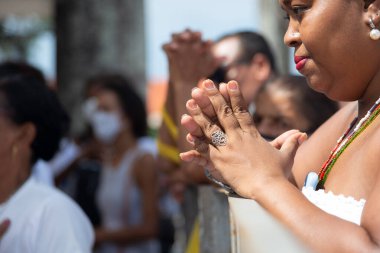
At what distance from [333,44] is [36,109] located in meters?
1.79

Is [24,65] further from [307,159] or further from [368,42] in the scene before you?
[368,42]

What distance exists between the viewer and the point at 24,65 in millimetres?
4453

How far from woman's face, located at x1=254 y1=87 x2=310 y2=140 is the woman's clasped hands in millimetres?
1866

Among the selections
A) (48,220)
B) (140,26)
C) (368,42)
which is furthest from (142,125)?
(368,42)

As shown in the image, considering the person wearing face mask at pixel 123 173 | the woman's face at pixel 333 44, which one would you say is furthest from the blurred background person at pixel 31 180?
the person wearing face mask at pixel 123 173

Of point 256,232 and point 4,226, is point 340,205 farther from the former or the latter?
point 4,226

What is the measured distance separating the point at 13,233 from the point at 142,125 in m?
3.13

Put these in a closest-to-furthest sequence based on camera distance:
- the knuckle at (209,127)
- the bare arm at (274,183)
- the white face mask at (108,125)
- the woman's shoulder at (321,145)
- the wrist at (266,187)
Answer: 1. the bare arm at (274,183)
2. the wrist at (266,187)
3. the knuckle at (209,127)
4. the woman's shoulder at (321,145)
5. the white face mask at (108,125)

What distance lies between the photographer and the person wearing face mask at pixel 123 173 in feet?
18.9

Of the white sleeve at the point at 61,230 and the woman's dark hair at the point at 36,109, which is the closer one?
the white sleeve at the point at 61,230

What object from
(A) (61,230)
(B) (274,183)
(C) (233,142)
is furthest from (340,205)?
(A) (61,230)

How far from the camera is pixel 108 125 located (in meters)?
6.15

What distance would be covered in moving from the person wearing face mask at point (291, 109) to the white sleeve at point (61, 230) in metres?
1.14

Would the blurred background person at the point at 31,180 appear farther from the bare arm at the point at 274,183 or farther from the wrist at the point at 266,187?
the wrist at the point at 266,187
